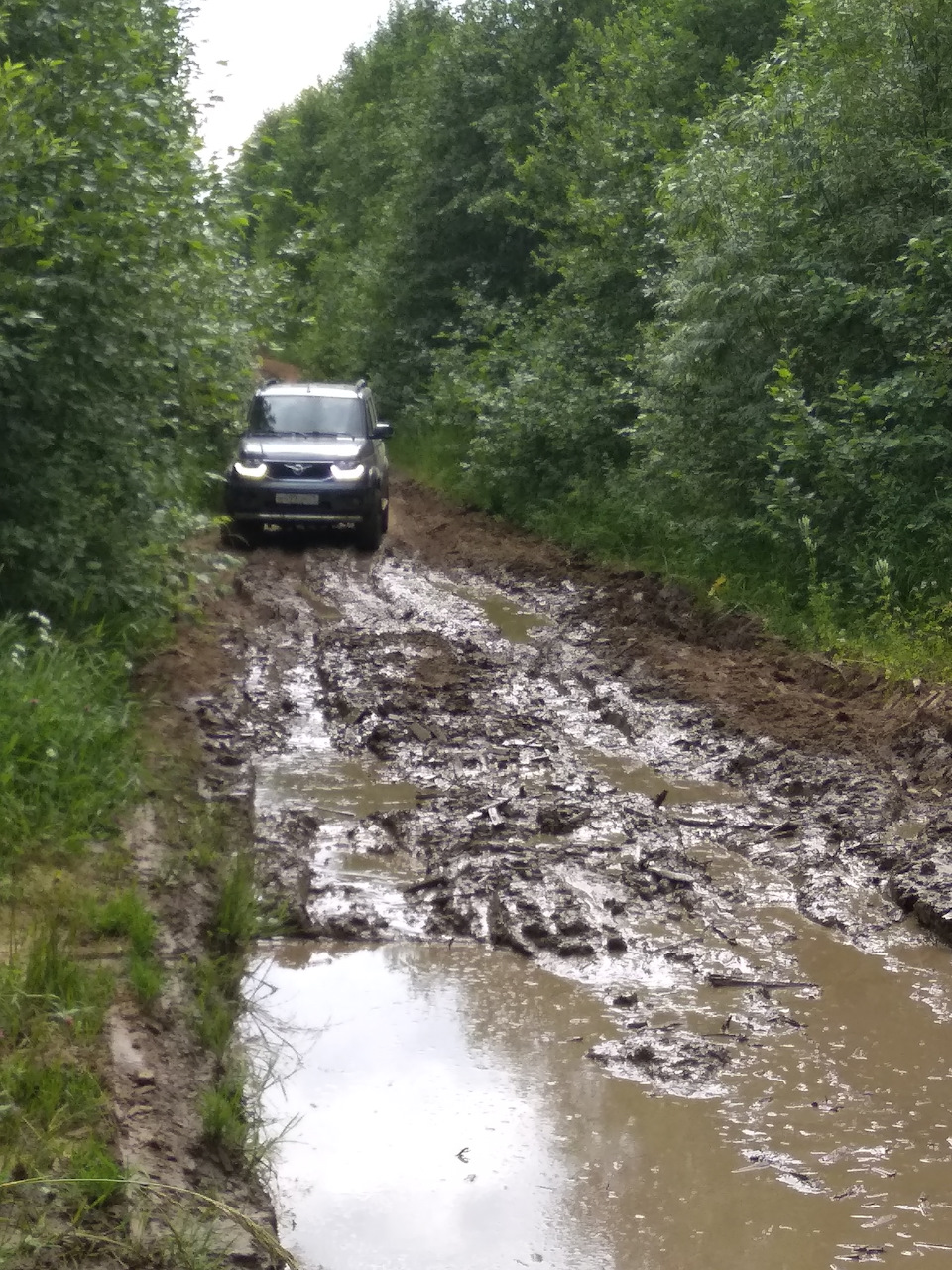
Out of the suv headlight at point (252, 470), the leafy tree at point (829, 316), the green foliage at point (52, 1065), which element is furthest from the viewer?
the suv headlight at point (252, 470)

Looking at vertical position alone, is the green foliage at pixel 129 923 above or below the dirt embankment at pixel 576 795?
above

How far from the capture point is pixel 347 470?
15.8 metres

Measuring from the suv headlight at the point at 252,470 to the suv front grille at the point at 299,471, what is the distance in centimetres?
9

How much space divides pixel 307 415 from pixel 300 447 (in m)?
1.08

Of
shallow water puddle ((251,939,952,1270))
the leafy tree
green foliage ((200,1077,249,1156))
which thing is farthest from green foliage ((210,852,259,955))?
the leafy tree

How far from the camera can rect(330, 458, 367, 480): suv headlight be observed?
15.7 meters

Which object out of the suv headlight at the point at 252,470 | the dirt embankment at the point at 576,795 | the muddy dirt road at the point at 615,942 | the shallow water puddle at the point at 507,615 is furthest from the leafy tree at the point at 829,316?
the suv headlight at the point at 252,470

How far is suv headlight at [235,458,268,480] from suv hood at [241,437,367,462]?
0.26 ft

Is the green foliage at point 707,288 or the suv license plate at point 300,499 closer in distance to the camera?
the green foliage at point 707,288

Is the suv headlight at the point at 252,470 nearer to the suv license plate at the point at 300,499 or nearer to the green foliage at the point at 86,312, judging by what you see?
the suv license plate at the point at 300,499

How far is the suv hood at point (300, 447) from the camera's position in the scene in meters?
15.6

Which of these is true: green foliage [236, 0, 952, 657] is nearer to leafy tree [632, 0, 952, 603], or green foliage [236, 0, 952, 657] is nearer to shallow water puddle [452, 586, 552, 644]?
leafy tree [632, 0, 952, 603]

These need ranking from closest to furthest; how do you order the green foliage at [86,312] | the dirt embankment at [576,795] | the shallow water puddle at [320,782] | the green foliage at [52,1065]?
the green foliage at [52,1065] → the dirt embankment at [576,795] → the green foliage at [86,312] → the shallow water puddle at [320,782]

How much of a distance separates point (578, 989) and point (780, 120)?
9.58 meters
